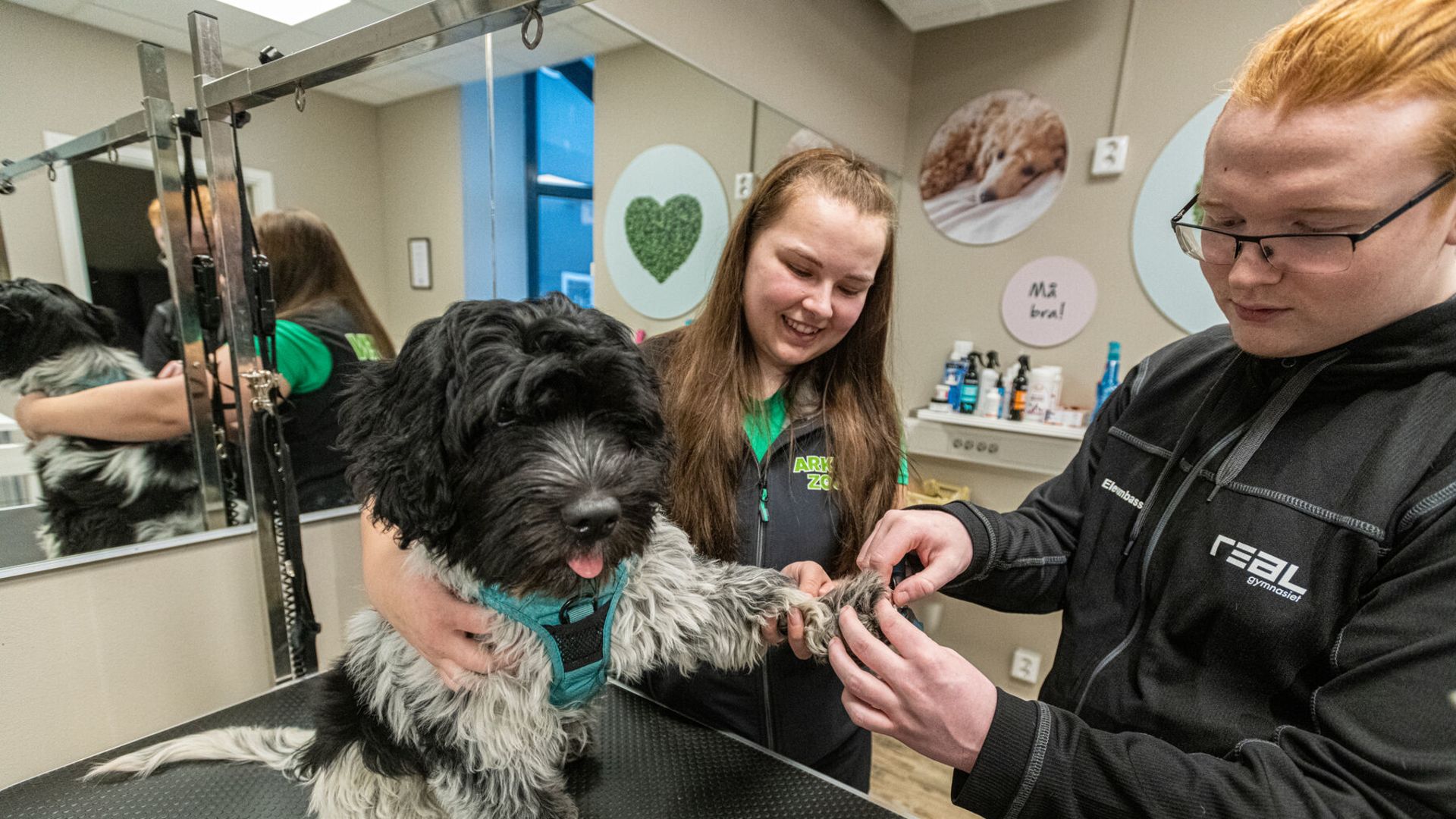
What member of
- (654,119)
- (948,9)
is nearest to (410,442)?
(654,119)

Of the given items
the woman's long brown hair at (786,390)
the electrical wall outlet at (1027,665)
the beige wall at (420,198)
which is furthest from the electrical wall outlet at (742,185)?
the electrical wall outlet at (1027,665)

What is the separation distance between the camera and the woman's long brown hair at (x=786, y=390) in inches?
50.4

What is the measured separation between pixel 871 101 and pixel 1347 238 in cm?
277

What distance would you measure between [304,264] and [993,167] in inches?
128

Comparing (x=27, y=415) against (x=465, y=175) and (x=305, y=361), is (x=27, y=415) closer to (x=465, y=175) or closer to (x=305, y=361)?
(x=305, y=361)

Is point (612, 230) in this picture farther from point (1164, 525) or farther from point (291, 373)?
point (1164, 525)

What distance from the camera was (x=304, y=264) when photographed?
6.00 ft

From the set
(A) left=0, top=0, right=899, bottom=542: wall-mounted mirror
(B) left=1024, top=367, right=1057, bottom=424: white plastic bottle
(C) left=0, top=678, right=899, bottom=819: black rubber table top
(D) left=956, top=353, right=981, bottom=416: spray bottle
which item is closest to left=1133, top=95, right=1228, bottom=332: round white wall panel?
(B) left=1024, top=367, right=1057, bottom=424: white plastic bottle

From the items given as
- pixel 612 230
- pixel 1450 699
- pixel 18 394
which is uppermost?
pixel 612 230

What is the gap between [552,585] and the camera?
90 cm

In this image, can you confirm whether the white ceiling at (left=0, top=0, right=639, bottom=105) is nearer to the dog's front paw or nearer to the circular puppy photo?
the dog's front paw

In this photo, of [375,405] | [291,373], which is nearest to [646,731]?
[375,405]

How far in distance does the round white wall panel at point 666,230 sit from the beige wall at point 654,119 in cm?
5

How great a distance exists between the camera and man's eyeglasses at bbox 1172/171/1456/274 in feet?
2.23
